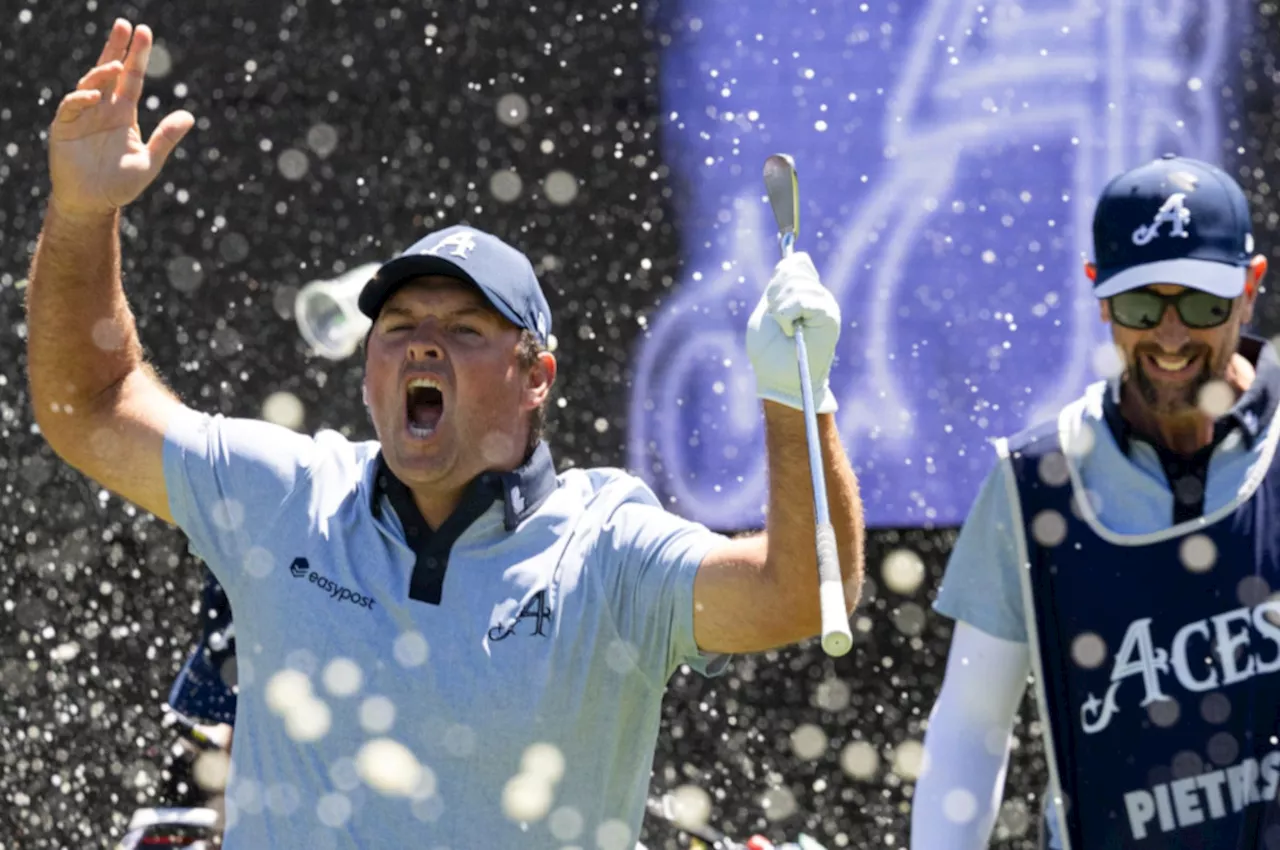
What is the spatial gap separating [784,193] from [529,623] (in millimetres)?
689

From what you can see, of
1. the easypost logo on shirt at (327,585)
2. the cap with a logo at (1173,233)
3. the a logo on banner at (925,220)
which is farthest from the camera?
the a logo on banner at (925,220)

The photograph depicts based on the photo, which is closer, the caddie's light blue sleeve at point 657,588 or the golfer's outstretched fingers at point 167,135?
the caddie's light blue sleeve at point 657,588

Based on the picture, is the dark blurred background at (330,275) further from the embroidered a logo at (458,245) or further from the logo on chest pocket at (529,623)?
the logo on chest pocket at (529,623)

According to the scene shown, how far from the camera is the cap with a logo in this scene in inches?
105

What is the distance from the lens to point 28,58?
15.9ft

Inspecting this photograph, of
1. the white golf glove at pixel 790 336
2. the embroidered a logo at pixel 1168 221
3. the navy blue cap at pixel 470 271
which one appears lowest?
the white golf glove at pixel 790 336

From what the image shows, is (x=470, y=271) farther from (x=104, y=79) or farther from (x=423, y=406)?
(x=104, y=79)

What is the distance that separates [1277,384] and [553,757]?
1.16 metres

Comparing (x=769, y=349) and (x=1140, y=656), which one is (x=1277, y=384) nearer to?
(x=1140, y=656)

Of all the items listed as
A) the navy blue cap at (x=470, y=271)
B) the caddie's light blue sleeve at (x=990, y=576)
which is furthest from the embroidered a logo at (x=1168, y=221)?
the navy blue cap at (x=470, y=271)

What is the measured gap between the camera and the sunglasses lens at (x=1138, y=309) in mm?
2674

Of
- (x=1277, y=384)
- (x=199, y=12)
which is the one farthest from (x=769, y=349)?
(x=199, y=12)

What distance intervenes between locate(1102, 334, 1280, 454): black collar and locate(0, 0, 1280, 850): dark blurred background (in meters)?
1.92

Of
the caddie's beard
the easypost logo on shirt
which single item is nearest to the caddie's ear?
the caddie's beard
